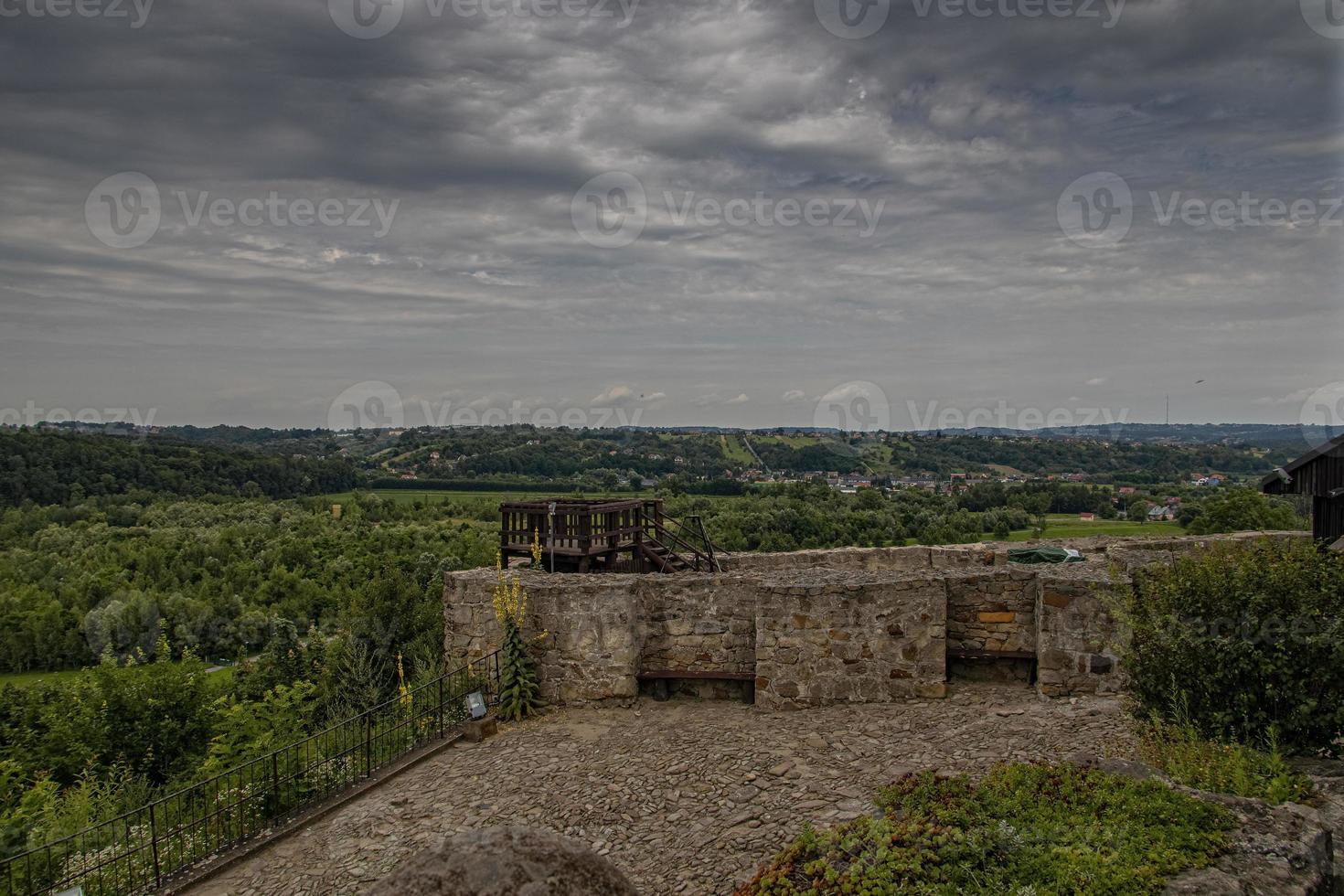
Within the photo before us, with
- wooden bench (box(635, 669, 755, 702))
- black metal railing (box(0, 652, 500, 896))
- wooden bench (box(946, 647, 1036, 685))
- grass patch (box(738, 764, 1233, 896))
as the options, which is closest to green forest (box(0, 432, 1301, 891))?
black metal railing (box(0, 652, 500, 896))

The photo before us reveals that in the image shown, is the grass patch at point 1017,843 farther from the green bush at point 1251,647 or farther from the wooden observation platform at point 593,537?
the wooden observation platform at point 593,537

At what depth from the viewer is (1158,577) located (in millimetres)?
8266

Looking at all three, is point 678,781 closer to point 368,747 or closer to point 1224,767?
point 368,747

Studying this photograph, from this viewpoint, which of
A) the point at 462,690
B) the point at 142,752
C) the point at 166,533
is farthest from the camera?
the point at 166,533

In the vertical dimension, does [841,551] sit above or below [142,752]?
above

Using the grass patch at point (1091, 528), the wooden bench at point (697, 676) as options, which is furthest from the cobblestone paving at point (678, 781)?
the grass patch at point (1091, 528)

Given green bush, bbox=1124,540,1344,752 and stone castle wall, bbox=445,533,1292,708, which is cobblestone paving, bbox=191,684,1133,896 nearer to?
stone castle wall, bbox=445,533,1292,708

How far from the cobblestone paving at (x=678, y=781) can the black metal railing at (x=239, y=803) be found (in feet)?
1.84

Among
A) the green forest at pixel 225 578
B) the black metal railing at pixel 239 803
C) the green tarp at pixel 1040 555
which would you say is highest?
the green tarp at pixel 1040 555

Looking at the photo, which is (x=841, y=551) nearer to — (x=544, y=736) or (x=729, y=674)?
(x=729, y=674)

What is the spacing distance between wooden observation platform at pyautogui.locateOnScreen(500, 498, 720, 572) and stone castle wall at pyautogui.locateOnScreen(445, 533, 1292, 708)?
1.32 m

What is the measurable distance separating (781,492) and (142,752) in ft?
189

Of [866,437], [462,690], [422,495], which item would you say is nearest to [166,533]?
[422,495]

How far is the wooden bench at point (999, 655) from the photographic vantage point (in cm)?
1136
